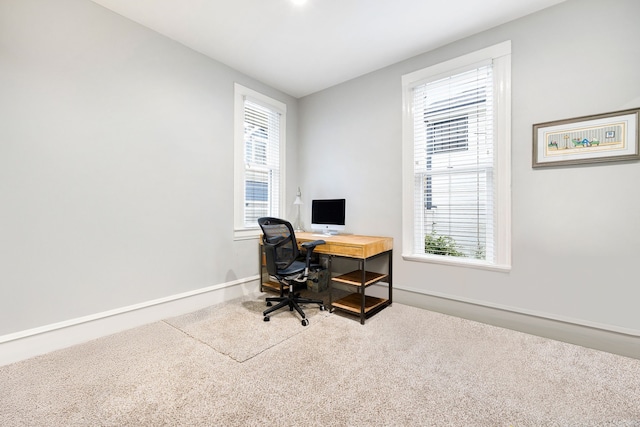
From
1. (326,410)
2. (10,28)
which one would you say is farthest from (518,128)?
(10,28)

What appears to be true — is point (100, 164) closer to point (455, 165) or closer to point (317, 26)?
point (317, 26)

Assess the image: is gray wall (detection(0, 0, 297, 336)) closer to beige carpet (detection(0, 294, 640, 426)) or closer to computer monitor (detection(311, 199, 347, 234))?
beige carpet (detection(0, 294, 640, 426))

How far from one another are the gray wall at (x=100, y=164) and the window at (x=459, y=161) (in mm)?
2291

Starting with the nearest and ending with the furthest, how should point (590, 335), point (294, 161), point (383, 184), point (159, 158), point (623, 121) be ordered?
1. point (623, 121)
2. point (590, 335)
3. point (159, 158)
4. point (383, 184)
5. point (294, 161)

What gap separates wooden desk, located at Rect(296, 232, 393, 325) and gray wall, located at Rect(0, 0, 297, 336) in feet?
4.54

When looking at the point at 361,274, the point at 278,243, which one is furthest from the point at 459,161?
the point at 278,243

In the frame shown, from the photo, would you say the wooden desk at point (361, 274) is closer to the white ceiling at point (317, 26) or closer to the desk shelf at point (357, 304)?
the desk shelf at point (357, 304)

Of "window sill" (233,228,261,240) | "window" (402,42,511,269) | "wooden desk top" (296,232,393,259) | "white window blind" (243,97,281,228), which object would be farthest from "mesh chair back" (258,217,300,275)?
"window" (402,42,511,269)

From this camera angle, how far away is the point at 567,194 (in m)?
2.23

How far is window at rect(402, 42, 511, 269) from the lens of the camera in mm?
2512

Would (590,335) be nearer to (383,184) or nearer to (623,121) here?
(623,121)

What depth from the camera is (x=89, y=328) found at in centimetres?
224

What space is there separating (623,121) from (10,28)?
4577 mm

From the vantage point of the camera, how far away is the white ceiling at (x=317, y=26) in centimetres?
227
